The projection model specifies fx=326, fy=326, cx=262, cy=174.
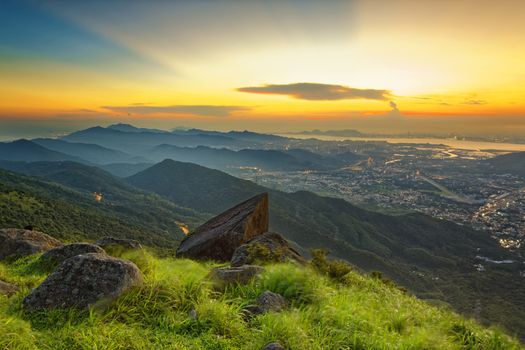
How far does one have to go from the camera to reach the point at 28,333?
602 centimetres

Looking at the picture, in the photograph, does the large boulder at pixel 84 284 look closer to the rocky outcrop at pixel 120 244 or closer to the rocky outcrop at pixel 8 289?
the rocky outcrop at pixel 8 289

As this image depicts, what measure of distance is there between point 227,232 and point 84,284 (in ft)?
48.8

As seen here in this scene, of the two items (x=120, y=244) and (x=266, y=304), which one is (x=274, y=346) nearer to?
(x=266, y=304)

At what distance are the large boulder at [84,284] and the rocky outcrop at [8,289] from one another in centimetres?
225

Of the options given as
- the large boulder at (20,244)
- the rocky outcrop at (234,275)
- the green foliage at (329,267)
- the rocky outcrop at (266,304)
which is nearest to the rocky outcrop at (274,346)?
the rocky outcrop at (266,304)

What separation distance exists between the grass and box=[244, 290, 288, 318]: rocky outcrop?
9.1 inches

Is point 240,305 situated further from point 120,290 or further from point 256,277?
point 120,290

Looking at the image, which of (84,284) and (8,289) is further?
(8,289)

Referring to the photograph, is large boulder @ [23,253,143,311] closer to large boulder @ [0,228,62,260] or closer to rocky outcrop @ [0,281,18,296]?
rocky outcrop @ [0,281,18,296]

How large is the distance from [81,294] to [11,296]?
9.84 ft

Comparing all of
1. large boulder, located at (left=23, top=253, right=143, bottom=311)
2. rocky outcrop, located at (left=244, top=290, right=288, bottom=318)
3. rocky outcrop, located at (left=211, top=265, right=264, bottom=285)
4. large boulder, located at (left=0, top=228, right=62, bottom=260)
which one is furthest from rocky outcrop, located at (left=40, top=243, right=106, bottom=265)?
rocky outcrop, located at (left=244, top=290, right=288, bottom=318)

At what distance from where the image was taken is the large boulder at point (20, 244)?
1889 cm

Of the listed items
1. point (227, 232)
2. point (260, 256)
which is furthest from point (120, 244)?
point (227, 232)

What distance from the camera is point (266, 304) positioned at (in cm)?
842
